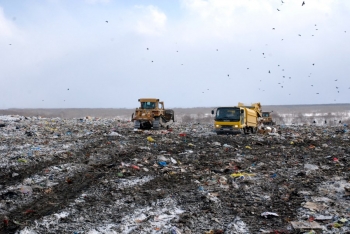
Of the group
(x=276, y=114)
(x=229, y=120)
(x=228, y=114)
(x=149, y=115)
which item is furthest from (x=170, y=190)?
(x=276, y=114)

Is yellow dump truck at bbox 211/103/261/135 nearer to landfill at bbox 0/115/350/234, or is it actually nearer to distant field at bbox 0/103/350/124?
landfill at bbox 0/115/350/234

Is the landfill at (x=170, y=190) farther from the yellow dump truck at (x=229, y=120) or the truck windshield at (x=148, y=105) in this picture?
the truck windshield at (x=148, y=105)

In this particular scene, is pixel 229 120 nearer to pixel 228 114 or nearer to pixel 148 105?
pixel 228 114

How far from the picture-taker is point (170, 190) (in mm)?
6238

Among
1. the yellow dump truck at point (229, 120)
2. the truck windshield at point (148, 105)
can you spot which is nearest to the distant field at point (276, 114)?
the truck windshield at point (148, 105)

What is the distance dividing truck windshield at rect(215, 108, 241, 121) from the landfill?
557 centimetres

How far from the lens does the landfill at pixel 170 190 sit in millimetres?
4715

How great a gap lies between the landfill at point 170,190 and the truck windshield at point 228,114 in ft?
18.3

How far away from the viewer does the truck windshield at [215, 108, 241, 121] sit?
16344 mm

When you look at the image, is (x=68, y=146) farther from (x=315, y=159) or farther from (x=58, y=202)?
(x=315, y=159)

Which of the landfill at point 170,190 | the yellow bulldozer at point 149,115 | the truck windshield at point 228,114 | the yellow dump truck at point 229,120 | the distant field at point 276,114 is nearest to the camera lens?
the landfill at point 170,190

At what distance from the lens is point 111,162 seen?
27.8ft

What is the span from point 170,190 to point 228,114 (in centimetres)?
1063

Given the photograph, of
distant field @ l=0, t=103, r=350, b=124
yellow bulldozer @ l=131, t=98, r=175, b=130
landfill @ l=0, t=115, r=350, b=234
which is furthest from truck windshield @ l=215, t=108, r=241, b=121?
distant field @ l=0, t=103, r=350, b=124
